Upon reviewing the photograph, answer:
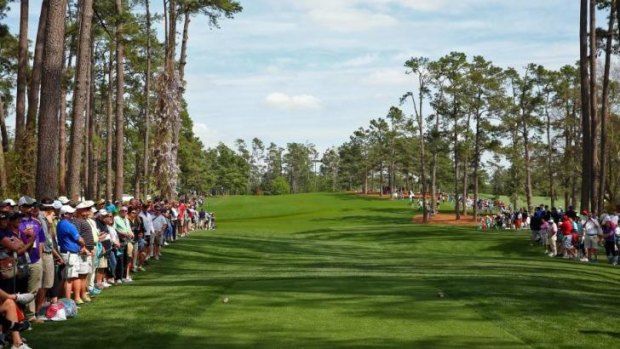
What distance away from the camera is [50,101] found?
16484mm

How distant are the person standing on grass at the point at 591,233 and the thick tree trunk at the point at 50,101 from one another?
1857 centimetres

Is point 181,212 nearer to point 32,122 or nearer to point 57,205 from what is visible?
point 32,122

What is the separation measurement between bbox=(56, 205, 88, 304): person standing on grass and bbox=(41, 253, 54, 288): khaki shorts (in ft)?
3.23

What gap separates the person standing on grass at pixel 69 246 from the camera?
13127 mm

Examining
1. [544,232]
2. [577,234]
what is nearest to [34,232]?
[577,234]

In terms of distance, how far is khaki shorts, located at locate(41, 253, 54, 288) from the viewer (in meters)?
11.9

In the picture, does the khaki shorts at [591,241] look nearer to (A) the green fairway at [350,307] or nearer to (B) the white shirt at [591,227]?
(B) the white shirt at [591,227]

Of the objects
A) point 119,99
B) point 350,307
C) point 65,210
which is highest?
point 119,99

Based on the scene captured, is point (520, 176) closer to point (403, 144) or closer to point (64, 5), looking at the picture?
point (403, 144)

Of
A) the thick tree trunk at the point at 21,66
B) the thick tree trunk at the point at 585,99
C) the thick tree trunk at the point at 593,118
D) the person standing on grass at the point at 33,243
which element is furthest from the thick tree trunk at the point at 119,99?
the thick tree trunk at the point at 593,118

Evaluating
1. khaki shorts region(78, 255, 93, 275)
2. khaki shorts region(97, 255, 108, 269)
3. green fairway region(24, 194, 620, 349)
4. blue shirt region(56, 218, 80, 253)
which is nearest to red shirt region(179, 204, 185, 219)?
green fairway region(24, 194, 620, 349)

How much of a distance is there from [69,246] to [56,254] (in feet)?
1.69

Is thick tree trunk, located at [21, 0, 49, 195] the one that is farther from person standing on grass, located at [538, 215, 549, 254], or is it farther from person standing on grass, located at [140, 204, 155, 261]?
person standing on grass, located at [538, 215, 549, 254]

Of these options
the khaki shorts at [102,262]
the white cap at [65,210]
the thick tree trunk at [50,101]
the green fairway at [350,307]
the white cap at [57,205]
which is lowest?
the green fairway at [350,307]
